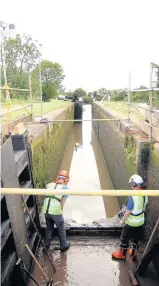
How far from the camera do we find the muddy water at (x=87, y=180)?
8.02 m

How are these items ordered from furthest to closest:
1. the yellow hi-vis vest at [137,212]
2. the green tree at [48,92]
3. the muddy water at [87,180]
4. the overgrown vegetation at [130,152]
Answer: the green tree at [48,92] → the muddy water at [87,180] → the overgrown vegetation at [130,152] → the yellow hi-vis vest at [137,212]

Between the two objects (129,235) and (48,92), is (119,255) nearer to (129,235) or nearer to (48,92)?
(129,235)

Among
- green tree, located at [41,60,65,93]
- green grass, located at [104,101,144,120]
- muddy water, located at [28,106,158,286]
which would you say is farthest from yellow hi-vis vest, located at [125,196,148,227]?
green tree, located at [41,60,65,93]

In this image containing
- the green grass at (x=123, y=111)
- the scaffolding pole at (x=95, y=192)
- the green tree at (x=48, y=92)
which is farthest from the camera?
the green tree at (x=48, y=92)

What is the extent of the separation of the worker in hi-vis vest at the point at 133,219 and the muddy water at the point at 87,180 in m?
1.75

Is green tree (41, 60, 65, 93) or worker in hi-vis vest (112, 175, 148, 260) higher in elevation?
green tree (41, 60, 65, 93)

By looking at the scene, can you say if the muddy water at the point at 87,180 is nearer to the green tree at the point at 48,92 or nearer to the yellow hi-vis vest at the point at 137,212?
the yellow hi-vis vest at the point at 137,212

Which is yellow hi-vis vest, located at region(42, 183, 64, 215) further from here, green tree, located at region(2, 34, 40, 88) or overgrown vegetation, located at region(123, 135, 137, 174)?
green tree, located at region(2, 34, 40, 88)

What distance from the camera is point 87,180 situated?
36.7ft

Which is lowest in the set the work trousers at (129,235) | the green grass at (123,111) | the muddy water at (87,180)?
the muddy water at (87,180)

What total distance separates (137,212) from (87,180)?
651 centimetres

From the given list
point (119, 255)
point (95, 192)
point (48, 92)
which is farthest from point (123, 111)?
point (48, 92)

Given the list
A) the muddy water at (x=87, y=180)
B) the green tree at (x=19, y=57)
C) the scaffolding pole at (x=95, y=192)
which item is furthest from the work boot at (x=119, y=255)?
the green tree at (x=19, y=57)

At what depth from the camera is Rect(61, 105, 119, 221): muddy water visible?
316 inches
